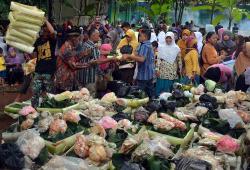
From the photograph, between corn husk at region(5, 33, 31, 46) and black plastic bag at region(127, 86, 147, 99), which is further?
black plastic bag at region(127, 86, 147, 99)

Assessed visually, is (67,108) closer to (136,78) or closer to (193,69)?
(136,78)

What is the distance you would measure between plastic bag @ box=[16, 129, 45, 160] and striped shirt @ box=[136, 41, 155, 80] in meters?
3.43

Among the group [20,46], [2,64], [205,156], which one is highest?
[20,46]

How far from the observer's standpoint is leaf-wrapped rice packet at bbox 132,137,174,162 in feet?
12.2

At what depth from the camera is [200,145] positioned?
4383 mm

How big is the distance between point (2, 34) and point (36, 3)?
1.40m

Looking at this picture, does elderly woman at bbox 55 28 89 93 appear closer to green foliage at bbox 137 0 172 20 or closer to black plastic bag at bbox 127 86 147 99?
black plastic bag at bbox 127 86 147 99

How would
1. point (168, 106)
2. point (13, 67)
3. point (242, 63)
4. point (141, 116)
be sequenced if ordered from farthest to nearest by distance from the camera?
1. point (13, 67)
2. point (242, 63)
3. point (168, 106)
4. point (141, 116)

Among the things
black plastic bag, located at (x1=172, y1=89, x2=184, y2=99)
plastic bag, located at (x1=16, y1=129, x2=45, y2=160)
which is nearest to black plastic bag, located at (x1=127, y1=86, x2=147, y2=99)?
black plastic bag, located at (x1=172, y1=89, x2=184, y2=99)

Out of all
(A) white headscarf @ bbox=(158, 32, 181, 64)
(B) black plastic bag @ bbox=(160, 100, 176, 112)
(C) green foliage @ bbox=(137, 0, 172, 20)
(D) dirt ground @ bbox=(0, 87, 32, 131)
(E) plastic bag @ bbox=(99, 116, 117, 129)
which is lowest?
(D) dirt ground @ bbox=(0, 87, 32, 131)

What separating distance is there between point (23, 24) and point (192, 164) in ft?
10.5

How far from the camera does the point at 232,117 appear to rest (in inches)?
198

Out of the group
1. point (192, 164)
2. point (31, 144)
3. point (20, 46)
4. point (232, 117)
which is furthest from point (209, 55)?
point (31, 144)

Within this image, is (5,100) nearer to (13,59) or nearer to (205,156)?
(13,59)
